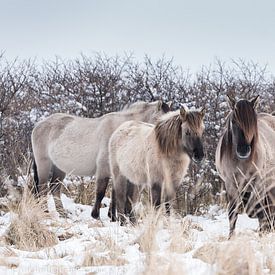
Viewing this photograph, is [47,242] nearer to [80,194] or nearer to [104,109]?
[80,194]

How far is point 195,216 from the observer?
28.0 ft

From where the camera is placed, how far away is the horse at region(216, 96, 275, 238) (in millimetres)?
5430

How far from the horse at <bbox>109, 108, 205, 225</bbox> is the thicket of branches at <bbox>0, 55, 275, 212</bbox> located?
1748mm

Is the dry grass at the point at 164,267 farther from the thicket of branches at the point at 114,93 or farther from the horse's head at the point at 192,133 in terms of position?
the thicket of branches at the point at 114,93

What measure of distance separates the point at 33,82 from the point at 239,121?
6.96 meters

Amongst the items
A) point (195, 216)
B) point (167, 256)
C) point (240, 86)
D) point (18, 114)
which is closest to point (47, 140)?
point (18, 114)

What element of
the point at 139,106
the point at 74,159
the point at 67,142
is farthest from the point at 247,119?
the point at 67,142

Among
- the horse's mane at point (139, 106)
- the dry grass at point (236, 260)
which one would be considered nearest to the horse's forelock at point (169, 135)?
the horse's mane at point (139, 106)

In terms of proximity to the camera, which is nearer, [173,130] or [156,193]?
[156,193]

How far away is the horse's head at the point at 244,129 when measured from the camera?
5422 millimetres

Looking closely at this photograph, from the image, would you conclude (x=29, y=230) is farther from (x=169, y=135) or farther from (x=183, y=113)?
(x=183, y=113)

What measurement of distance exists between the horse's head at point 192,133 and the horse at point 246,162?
1026mm

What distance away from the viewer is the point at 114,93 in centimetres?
1068

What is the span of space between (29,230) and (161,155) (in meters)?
2.49
